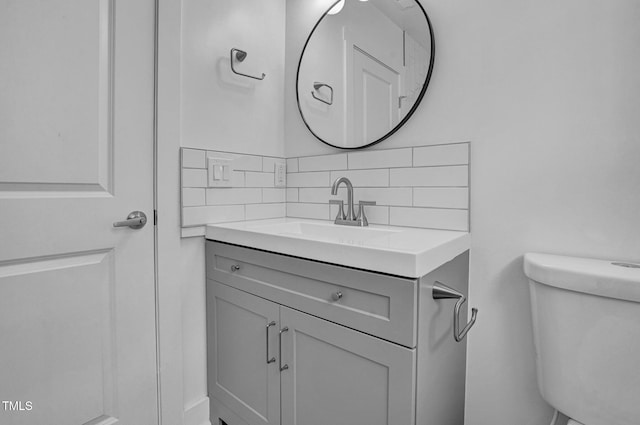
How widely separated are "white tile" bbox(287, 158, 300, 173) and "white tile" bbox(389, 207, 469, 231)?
553mm

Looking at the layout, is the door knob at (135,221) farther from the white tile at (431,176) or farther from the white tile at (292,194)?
the white tile at (431,176)

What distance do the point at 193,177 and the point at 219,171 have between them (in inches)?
4.5

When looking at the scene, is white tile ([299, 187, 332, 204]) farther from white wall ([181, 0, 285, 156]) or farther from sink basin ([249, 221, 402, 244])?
white wall ([181, 0, 285, 156])

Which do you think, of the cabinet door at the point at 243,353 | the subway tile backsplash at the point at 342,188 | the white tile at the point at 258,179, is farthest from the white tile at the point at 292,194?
the cabinet door at the point at 243,353

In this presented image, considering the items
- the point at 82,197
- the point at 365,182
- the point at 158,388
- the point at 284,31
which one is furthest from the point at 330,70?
the point at 158,388

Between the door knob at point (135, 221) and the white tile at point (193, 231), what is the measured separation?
0.15 m

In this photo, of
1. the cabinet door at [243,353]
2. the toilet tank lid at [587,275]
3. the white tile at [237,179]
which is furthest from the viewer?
the white tile at [237,179]

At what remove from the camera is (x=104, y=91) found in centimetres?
104

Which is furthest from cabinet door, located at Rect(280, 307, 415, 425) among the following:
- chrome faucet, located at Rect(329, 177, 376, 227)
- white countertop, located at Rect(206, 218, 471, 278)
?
chrome faucet, located at Rect(329, 177, 376, 227)

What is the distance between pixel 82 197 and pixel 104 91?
0.35m

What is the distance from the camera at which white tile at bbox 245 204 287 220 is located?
1491mm

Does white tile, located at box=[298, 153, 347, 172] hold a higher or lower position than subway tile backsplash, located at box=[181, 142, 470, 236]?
higher

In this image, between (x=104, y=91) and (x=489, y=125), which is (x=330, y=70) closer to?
(x=489, y=125)

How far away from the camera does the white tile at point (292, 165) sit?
1.61 m
